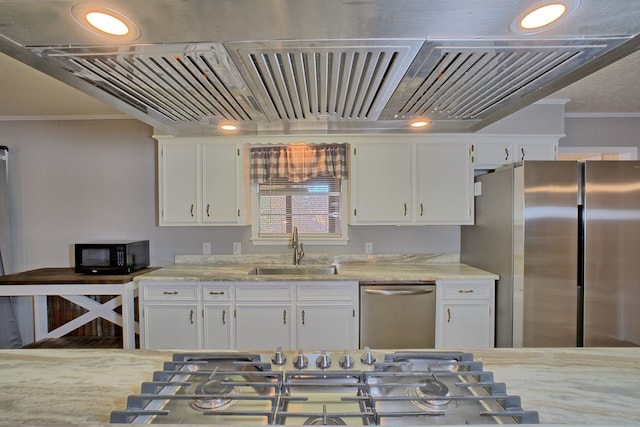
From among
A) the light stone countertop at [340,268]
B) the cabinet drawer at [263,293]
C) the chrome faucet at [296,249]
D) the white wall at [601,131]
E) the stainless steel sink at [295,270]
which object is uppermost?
the white wall at [601,131]

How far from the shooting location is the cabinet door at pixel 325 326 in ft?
8.15

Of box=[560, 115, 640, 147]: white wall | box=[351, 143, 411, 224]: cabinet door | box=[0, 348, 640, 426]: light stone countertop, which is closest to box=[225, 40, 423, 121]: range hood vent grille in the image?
box=[0, 348, 640, 426]: light stone countertop

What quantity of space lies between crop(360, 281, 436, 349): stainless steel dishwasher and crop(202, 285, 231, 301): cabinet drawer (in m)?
1.10

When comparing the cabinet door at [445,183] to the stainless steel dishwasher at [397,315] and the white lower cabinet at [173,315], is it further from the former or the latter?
the white lower cabinet at [173,315]

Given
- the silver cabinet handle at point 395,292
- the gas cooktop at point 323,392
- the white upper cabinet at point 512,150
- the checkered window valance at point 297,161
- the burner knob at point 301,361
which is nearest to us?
the gas cooktop at point 323,392

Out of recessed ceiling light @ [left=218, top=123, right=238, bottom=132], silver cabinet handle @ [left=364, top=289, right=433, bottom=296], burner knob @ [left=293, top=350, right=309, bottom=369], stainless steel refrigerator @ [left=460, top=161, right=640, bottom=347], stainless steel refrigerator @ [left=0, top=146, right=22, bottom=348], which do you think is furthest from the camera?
stainless steel refrigerator @ [left=0, top=146, right=22, bottom=348]

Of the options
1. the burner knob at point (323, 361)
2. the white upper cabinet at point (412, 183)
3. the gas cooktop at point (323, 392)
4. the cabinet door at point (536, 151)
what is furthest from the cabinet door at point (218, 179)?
the cabinet door at point (536, 151)

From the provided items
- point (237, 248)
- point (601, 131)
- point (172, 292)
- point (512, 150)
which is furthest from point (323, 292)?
point (601, 131)

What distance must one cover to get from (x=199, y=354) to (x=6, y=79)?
8.89 feet

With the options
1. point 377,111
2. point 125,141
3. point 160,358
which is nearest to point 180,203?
point 125,141

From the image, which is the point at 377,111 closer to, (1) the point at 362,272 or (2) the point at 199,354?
(2) the point at 199,354

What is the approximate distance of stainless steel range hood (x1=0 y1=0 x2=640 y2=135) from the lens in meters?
0.66

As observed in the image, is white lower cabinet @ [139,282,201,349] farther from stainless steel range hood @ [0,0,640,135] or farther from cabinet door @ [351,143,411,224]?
stainless steel range hood @ [0,0,640,135]

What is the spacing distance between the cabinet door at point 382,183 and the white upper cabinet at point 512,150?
0.69 metres
